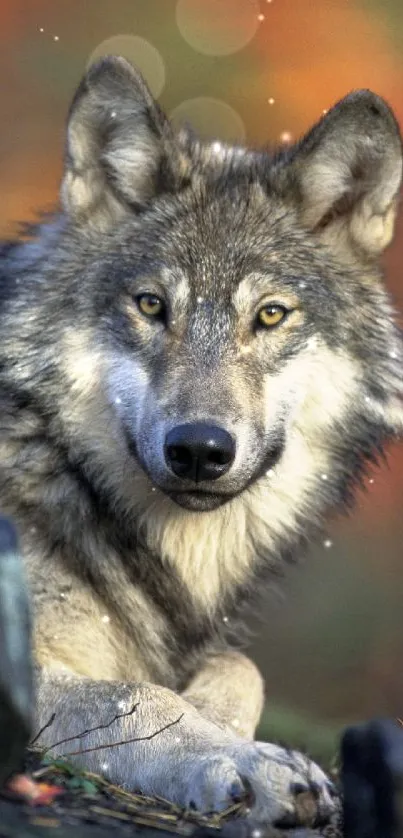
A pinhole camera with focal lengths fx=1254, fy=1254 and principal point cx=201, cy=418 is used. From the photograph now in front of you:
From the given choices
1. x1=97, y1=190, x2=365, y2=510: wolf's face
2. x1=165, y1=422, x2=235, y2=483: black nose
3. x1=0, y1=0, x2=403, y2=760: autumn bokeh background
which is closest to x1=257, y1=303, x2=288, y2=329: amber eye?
x1=97, y1=190, x2=365, y2=510: wolf's face

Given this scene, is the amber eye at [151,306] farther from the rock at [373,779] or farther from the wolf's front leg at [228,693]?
the rock at [373,779]

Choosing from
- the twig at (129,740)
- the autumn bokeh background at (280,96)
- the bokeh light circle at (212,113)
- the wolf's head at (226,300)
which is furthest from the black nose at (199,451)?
the bokeh light circle at (212,113)

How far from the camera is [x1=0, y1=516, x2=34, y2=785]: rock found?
2182 millimetres

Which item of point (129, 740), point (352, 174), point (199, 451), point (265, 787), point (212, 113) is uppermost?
point (212, 113)

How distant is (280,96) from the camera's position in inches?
255

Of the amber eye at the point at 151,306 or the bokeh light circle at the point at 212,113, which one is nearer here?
the amber eye at the point at 151,306

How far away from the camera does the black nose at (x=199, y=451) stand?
10.5ft

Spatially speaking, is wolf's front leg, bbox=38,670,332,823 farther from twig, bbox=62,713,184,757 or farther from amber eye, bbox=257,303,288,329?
amber eye, bbox=257,303,288,329

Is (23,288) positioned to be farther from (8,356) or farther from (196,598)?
(196,598)

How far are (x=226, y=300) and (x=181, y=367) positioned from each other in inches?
10.5

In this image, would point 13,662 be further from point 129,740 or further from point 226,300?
point 226,300

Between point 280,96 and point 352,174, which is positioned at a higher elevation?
point 280,96

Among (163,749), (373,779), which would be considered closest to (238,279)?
(163,749)

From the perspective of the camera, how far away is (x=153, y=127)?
3863 millimetres
